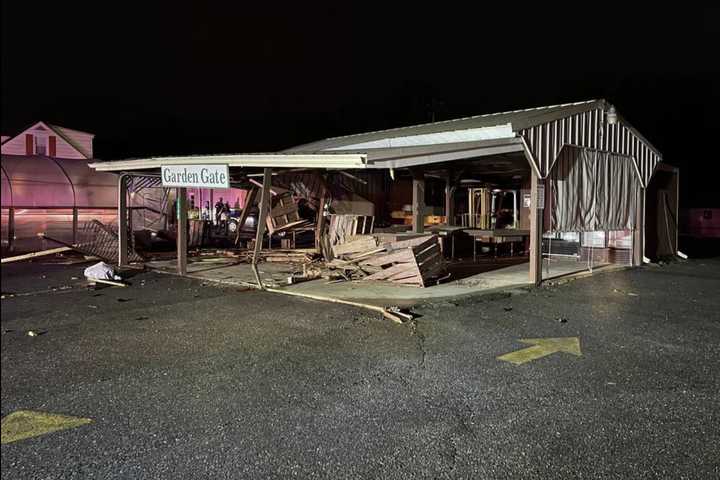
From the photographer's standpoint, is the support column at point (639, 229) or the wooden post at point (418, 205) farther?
the support column at point (639, 229)

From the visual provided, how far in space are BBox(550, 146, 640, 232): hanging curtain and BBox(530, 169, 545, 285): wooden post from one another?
2.76 ft

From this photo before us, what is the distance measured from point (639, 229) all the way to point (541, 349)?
36.3 ft

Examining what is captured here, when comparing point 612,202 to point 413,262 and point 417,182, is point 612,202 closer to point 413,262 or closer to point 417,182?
point 417,182

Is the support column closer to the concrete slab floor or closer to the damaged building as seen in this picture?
the damaged building

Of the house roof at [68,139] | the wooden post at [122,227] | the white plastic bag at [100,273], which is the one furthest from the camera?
the house roof at [68,139]

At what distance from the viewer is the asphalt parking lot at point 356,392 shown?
336 centimetres

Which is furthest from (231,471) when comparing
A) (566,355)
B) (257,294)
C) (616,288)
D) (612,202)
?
(612,202)

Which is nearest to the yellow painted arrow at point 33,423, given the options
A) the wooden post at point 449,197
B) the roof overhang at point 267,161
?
the roof overhang at point 267,161

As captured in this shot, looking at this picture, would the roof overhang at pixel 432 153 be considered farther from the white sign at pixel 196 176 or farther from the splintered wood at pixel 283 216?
the splintered wood at pixel 283 216

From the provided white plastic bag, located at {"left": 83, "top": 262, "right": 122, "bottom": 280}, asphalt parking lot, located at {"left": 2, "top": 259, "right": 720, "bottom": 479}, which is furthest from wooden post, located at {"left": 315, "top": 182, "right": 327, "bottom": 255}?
asphalt parking lot, located at {"left": 2, "top": 259, "right": 720, "bottom": 479}

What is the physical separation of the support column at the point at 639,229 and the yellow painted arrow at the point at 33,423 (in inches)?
596

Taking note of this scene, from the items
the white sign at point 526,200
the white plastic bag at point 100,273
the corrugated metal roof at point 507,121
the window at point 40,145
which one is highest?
the window at point 40,145

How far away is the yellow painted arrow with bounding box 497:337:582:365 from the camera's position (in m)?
5.67

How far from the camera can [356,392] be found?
4.58 m
